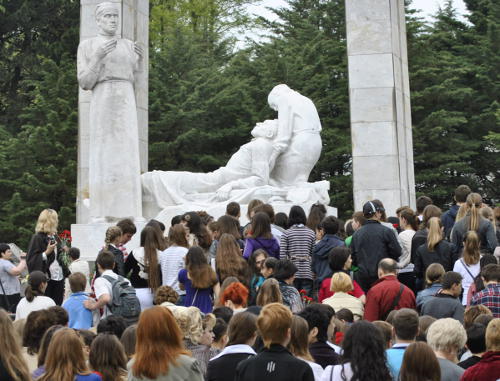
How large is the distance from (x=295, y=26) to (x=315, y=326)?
24.7m

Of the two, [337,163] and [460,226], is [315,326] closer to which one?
[460,226]

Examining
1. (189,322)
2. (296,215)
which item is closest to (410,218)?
(296,215)

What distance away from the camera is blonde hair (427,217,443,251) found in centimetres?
988

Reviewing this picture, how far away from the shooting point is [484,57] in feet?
89.5

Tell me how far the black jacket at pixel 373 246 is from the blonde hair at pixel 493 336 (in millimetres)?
3800

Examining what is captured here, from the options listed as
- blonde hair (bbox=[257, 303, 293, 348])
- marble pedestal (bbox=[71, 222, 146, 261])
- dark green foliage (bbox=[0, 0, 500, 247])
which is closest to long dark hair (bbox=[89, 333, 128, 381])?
blonde hair (bbox=[257, 303, 293, 348])

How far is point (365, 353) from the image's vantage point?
558 cm

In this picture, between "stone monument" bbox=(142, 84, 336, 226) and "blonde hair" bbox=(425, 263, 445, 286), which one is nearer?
"blonde hair" bbox=(425, 263, 445, 286)

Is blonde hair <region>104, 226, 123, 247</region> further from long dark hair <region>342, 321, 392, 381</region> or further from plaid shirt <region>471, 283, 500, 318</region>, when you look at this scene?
long dark hair <region>342, 321, 392, 381</region>

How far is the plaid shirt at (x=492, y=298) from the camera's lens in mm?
8062

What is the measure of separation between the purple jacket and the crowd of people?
0.6 inches

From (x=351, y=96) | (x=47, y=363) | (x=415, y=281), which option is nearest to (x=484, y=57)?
(x=351, y=96)

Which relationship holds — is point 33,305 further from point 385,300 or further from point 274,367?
point 274,367

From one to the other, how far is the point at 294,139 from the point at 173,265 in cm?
652
